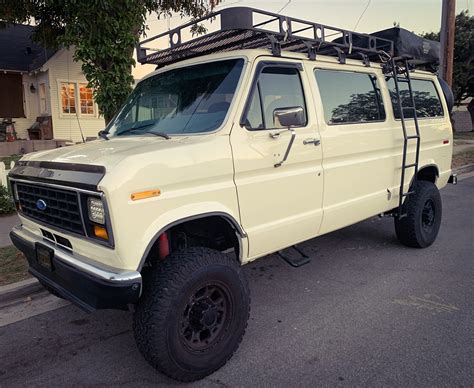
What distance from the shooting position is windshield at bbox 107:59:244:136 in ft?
10.8

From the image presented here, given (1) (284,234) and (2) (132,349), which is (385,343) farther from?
(2) (132,349)

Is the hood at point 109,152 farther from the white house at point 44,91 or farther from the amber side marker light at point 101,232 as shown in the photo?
the white house at point 44,91

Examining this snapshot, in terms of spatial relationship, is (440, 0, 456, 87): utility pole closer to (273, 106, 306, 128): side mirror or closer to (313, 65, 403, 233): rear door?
(313, 65, 403, 233): rear door

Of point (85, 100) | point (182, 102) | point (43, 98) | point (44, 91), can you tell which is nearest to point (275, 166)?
point (182, 102)

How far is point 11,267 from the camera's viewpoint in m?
4.70

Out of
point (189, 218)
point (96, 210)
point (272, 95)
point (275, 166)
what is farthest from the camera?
point (272, 95)

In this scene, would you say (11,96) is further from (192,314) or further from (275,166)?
(192,314)

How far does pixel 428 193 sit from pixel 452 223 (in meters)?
1.87

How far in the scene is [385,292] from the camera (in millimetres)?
4227

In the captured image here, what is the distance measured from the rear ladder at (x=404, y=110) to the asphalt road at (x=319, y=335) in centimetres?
85

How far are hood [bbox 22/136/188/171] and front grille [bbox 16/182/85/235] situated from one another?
0.73 ft

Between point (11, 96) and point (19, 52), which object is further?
point (19, 52)

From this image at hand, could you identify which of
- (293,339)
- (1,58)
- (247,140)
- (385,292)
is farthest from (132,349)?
(1,58)

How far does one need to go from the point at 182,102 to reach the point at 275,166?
960 millimetres
